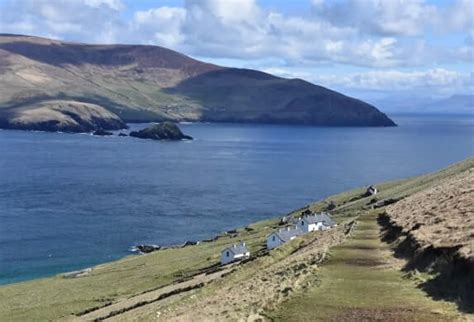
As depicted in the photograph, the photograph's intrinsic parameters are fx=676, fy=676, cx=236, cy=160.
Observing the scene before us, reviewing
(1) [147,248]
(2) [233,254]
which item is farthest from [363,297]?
(1) [147,248]

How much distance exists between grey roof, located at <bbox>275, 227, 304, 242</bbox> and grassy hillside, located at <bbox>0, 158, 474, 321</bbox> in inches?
96.7

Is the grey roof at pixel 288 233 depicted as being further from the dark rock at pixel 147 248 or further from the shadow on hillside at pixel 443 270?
the dark rock at pixel 147 248

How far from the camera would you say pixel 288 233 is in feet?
210

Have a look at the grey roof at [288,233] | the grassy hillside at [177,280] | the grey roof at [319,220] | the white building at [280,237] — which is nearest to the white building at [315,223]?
the grey roof at [319,220]

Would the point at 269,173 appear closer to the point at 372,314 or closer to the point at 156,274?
the point at 156,274

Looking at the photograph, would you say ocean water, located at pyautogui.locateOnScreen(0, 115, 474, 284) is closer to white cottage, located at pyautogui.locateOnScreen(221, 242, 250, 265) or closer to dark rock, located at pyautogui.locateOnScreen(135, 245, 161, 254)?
dark rock, located at pyautogui.locateOnScreen(135, 245, 161, 254)

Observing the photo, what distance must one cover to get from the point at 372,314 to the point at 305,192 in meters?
122

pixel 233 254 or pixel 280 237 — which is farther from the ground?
pixel 280 237

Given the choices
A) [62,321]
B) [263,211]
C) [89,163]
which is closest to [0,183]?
[89,163]

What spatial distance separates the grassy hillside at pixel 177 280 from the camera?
33.6 m

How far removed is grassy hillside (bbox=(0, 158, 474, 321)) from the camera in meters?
33.6

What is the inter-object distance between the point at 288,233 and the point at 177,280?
1373 cm

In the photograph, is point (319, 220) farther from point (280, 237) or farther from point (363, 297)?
point (363, 297)

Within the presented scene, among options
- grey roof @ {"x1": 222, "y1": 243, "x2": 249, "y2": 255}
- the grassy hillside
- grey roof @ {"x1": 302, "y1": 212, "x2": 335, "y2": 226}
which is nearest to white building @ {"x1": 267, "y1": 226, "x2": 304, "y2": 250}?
the grassy hillside
